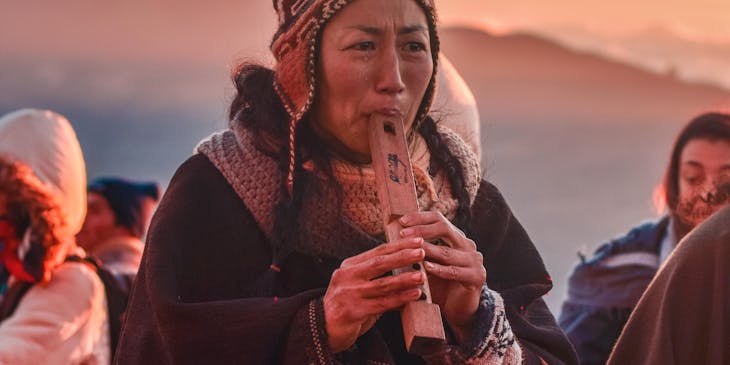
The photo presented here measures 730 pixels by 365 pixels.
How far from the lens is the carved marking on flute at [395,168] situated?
8.54 feet

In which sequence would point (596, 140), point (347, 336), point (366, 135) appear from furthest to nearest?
point (596, 140)
point (366, 135)
point (347, 336)

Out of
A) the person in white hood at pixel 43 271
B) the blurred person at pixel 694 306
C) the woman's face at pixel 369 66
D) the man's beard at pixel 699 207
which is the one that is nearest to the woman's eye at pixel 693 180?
the man's beard at pixel 699 207

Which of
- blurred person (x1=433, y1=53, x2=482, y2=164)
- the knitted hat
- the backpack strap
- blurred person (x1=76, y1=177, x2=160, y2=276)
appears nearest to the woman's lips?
blurred person (x1=433, y1=53, x2=482, y2=164)

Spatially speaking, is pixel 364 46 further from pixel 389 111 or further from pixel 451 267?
pixel 451 267

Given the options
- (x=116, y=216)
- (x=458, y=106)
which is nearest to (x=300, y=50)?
(x=458, y=106)

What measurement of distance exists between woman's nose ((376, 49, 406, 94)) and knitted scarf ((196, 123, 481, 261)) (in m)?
0.22

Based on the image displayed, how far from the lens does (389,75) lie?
2695 mm

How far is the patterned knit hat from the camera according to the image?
2754mm

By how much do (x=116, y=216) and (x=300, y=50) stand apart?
348cm

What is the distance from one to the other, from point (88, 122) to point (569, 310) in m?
4.30

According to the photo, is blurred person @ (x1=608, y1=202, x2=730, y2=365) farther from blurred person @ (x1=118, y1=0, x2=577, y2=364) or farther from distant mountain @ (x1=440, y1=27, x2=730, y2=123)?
distant mountain @ (x1=440, y1=27, x2=730, y2=123)

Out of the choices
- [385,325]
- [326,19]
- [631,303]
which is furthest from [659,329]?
[631,303]

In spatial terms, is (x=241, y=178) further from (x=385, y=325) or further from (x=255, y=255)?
(x=385, y=325)

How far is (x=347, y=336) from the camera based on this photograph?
101 inches
